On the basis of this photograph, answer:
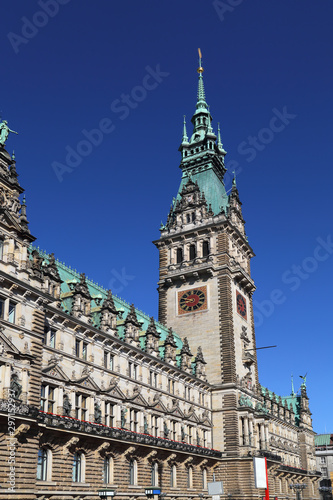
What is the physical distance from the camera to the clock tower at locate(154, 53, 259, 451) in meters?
76.1

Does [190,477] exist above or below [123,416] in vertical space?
below

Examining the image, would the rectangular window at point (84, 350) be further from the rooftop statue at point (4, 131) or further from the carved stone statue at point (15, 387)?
the rooftop statue at point (4, 131)

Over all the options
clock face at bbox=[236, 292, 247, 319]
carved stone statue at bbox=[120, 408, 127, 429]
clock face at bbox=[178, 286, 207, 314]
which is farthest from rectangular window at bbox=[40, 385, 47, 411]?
clock face at bbox=[236, 292, 247, 319]

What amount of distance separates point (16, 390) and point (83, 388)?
1226cm

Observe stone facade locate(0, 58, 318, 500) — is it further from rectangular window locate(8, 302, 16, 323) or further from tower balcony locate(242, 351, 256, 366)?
tower balcony locate(242, 351, 256, 366)

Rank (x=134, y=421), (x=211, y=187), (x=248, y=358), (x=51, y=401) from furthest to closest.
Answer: (x=211, y=187), (x=248, y=358), (x=134, y=421), (x=51, y=401)

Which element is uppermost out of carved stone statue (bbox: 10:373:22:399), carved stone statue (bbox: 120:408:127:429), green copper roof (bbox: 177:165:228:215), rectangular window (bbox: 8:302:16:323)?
green copper roof (bbox: 177:165:228:215)

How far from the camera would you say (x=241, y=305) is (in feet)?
280

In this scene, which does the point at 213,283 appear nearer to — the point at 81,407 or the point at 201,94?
the point at 81,407

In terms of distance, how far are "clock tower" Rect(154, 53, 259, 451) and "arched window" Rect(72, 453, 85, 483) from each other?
103 ft

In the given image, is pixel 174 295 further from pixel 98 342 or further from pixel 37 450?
pixel 37 450

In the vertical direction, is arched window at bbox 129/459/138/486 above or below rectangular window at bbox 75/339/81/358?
below

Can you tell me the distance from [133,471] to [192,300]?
1298 inches

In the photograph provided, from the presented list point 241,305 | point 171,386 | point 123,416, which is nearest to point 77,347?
point 123,416
